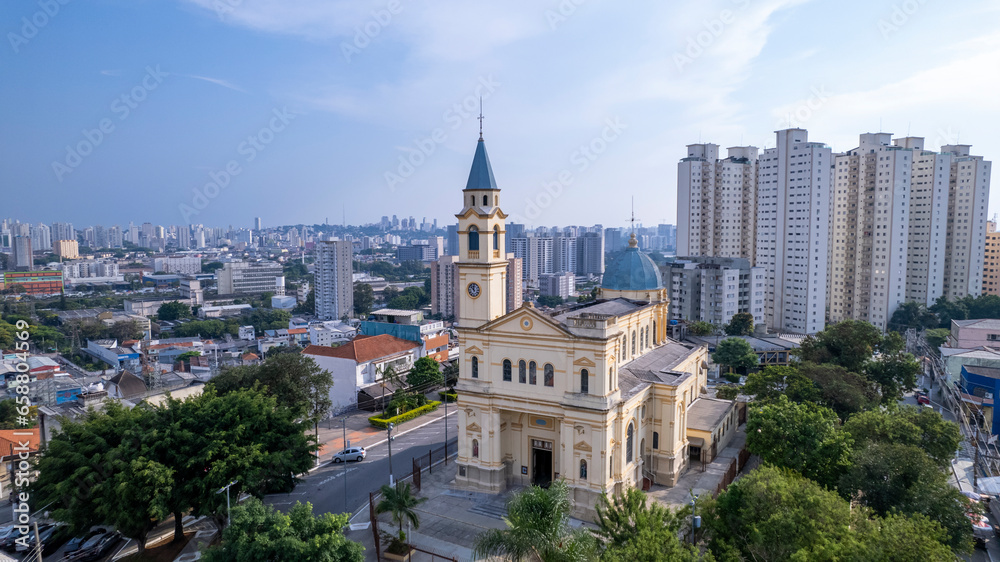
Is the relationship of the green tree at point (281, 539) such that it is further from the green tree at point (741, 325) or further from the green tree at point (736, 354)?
the green tree at point (741, 325)

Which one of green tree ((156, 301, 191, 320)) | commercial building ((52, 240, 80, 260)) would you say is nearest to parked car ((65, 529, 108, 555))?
green tree ((156, 301, 191, 320))

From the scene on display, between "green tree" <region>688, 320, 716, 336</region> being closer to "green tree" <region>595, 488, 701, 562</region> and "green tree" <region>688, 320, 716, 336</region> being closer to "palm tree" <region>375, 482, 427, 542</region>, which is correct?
"green tree" <region>595, 488, 701, 562</region>

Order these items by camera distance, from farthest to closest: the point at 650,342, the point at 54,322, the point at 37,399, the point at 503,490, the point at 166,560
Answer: the point at 54,322 < the point at 37,399 < the point at 650,342 < the point at 503,490 < the point at 166,560

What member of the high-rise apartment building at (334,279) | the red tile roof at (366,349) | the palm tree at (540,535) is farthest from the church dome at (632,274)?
the high-rise apartment building at (334,279)

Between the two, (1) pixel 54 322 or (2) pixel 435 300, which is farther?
(2) pixel 435 300

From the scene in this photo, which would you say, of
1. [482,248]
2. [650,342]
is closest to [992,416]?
[650,342]

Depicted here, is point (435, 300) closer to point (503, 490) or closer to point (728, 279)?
point (728, 279)

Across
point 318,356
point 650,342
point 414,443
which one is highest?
point 650,342

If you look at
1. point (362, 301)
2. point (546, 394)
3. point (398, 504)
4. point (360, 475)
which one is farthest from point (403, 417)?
point (362, 301)
